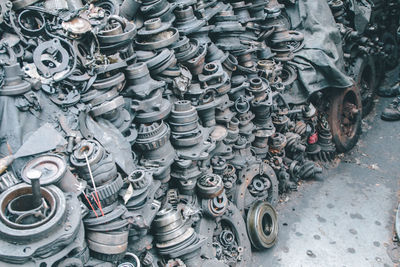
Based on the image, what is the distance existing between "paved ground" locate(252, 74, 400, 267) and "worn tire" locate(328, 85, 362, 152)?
0.91ft

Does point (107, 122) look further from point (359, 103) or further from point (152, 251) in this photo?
point (359, 103)

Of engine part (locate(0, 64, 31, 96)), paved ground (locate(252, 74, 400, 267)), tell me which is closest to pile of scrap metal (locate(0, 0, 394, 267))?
engine part (locate(0, 64, 31, 96))

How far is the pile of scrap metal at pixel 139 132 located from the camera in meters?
2.09

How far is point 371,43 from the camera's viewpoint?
6.73 metres

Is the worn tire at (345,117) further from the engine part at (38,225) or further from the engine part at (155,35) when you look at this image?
the engine part at (38,225)

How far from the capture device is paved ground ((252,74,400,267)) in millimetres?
4047

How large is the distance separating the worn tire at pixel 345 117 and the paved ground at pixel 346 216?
10.9 inches

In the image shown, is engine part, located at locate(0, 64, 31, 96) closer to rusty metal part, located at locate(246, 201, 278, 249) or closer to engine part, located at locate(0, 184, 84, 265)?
engine part, located at locate(0, 184, 84, 265)

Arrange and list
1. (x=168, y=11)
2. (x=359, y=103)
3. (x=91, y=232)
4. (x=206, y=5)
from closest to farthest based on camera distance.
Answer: (x=91, y=232) → (x=168, y=11) → (x=206, y=5) → (x=359, y=103)

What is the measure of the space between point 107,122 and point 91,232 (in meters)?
0.90

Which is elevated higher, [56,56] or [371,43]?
[56,56]

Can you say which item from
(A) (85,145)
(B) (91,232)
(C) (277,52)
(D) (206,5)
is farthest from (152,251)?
(C) (277,52)

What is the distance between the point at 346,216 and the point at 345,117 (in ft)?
6.69

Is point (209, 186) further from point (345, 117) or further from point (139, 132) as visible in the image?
point (345, 117)
